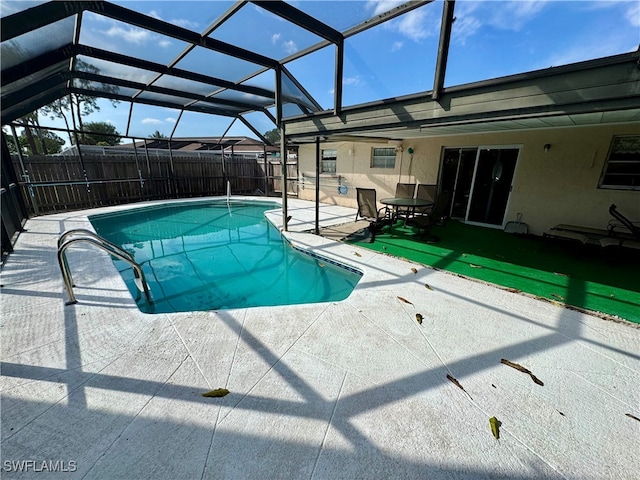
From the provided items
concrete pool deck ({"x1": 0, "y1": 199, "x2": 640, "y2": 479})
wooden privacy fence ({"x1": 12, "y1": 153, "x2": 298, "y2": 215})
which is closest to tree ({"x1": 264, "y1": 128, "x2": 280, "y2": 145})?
wooden privacy fence ({"x1": 12, "y1": 153, "x2": 298, "y2": 215})

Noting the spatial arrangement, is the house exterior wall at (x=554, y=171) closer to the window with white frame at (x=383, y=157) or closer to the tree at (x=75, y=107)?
the window with white frame at (x=383, y=157)

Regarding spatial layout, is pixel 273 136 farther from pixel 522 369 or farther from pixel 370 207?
pixel 522 369

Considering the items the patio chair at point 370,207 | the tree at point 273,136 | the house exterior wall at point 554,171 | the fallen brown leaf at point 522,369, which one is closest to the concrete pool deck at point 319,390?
the fallen brown leaf at point 522,369

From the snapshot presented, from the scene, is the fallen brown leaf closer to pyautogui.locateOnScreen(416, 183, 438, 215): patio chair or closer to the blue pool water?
the blue pool water

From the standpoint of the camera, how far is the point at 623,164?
16.9 ft

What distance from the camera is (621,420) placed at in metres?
1.79

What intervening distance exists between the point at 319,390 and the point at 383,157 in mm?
8466

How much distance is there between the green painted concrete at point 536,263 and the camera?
135 inches

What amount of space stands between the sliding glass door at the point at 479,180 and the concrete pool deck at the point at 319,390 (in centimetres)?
464

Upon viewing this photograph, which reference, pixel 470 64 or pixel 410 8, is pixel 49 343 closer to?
pixel 410 8

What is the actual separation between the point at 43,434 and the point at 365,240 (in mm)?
5432

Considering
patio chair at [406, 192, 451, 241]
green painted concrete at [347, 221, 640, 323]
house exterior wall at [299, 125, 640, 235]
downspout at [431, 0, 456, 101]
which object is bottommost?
green painted concrete at [347, 221, 640, 323]

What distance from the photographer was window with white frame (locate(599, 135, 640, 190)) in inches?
199

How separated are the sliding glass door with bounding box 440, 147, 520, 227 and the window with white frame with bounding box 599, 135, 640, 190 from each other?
5.39 feet
